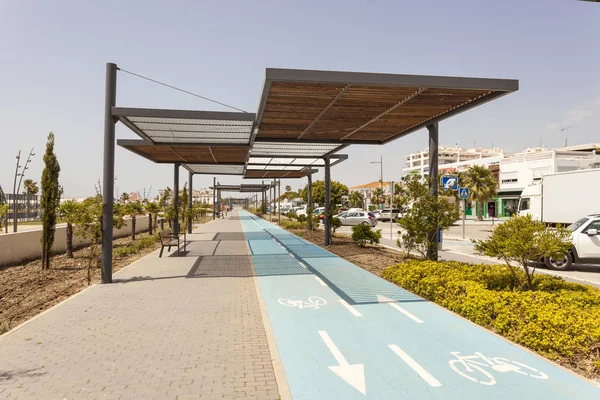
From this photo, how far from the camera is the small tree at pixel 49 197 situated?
12.1 meters

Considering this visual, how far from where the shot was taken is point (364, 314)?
7125 millimetres

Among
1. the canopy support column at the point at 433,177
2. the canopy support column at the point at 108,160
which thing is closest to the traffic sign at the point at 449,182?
the canopy support column at the point at 433,177

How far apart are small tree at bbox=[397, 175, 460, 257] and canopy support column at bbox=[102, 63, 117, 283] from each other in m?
8.08

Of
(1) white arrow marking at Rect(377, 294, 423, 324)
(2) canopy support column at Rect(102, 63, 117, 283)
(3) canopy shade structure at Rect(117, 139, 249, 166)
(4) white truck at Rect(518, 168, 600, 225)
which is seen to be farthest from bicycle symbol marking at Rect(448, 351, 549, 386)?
(4) white truck at Rect(518, 168, 600, 225)

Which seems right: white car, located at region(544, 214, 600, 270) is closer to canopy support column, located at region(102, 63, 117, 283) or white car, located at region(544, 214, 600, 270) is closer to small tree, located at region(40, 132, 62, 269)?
canopy support column, located at region(102, 63, 117, 283)

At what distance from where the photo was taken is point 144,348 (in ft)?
17.9

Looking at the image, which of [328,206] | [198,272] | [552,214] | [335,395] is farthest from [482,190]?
[335,395]

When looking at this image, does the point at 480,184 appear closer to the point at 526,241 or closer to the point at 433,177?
the point at 433,177

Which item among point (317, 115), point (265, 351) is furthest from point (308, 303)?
point (317, 115)

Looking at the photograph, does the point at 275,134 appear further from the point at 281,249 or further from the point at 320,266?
the point at 281,249

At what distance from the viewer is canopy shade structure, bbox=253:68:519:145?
795 cm

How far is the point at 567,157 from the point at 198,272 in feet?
190

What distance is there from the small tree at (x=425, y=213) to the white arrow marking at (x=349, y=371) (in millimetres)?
6712

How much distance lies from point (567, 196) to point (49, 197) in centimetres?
2462
